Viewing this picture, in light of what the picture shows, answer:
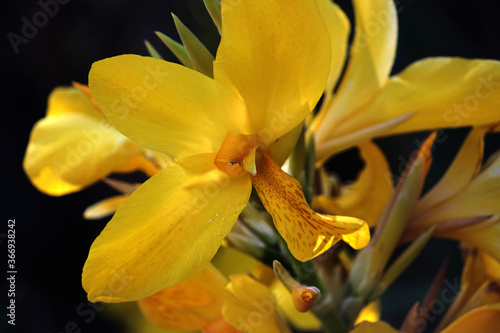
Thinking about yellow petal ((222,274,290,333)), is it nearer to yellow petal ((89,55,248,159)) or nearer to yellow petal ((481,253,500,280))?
yellow petal ((89,55,248,159))

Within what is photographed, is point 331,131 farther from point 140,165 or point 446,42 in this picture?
point 446,42

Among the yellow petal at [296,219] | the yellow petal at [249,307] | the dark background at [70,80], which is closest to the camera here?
the yellow petal at [296,219]

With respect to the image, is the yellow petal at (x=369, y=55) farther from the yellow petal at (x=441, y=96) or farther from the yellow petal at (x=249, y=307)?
the yellow petal at (x=249, y=307)

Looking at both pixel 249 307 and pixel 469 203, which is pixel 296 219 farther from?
pixel 469 203

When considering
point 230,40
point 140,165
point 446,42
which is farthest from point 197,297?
point 446,42

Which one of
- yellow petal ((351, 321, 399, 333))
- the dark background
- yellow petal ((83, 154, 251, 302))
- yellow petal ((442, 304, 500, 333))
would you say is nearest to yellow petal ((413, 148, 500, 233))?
yellow petal ((442, 304, 500, 333))

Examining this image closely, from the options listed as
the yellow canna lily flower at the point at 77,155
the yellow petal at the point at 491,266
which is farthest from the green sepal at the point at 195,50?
the yellow petal at the point at 491,266
